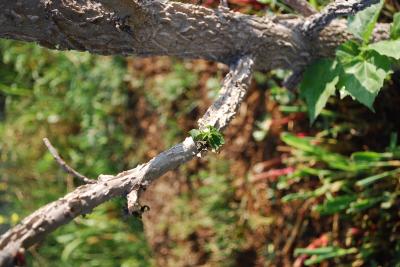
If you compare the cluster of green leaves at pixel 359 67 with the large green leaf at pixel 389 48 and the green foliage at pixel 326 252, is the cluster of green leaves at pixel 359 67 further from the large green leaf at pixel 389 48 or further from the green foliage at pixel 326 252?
the green foliage at pixel 326 252

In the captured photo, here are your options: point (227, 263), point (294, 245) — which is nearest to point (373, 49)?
point (294, 245)

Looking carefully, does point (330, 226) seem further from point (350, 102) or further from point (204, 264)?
point (204, 264)

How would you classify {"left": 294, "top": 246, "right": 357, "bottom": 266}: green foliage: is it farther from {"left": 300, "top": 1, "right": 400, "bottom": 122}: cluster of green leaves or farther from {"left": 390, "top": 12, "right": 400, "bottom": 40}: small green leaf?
{"left": 390, "top": 12, "right": 400, "bottom": 40}: small green leaf

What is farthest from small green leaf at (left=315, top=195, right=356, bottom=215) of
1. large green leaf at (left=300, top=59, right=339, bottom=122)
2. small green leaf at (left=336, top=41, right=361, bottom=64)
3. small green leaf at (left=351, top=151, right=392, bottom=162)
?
small green leaf at (left=336, top=41, right=361, bottom=64)

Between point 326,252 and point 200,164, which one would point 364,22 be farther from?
point 200,164

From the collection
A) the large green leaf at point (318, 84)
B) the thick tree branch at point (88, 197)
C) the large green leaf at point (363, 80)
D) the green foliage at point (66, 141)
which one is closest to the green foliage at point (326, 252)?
the large green leaf at point (318, 84)

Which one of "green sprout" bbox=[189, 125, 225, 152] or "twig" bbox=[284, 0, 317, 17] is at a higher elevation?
"twig" bbox=[284, 0, 317, 17]
